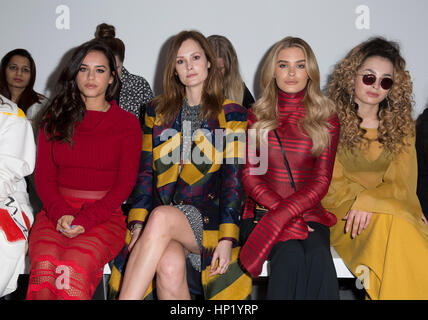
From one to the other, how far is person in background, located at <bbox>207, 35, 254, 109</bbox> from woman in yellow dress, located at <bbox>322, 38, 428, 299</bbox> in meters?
0.77

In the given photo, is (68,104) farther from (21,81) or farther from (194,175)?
(21,81)

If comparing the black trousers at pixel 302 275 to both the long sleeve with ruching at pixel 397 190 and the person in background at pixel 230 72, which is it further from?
the person in background at pixel 230 72

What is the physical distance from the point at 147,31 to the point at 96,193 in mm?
2079

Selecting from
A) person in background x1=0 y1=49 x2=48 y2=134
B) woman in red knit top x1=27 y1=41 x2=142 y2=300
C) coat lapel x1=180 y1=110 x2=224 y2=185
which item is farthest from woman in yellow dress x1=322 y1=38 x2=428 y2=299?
person in background x1=0 y1=49 x2=48 y2=134

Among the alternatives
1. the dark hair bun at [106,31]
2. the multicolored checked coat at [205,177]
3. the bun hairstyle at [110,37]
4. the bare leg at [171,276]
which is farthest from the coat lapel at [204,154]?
the dark hair bun at [106,31]

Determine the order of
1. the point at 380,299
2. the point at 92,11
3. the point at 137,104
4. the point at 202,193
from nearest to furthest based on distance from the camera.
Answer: the point at 380,299 < the point at 202,193 < the point at 137,104 < the point at 92,11

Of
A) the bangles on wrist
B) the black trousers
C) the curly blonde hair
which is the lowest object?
the black trousers

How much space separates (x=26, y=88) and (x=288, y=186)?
8.47 feet

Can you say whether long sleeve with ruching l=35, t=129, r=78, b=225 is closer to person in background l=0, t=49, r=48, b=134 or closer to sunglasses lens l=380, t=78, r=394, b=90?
person in background l=0, t=49, r=48, b=134

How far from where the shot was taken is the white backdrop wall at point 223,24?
404 cm

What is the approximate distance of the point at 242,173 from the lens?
250 centimetres

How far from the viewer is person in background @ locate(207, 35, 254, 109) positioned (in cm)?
339

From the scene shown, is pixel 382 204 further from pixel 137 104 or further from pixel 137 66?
pixel 137 66
